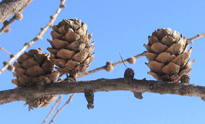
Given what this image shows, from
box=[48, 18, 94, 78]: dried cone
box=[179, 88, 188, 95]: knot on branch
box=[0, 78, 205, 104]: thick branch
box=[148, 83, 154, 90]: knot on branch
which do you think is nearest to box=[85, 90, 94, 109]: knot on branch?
box=[0, 78, 205, 104]: thick branch

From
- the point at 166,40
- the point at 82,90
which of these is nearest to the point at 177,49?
the point at 166,40

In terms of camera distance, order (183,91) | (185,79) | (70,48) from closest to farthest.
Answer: (183,91)
(185,79)
(70,48)

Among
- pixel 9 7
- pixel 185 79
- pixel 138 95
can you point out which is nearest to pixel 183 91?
pixel 185 79

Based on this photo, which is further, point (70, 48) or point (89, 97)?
point (70, 48)

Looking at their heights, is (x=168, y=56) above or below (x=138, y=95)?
above

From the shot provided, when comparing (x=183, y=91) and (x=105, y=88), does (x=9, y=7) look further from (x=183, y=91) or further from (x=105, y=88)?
(x=183, y=91)

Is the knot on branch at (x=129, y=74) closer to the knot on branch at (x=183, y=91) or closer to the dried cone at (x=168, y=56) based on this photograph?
the dried cone at (x=168, y=56)

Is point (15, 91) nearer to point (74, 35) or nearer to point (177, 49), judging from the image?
point (74, 35)
